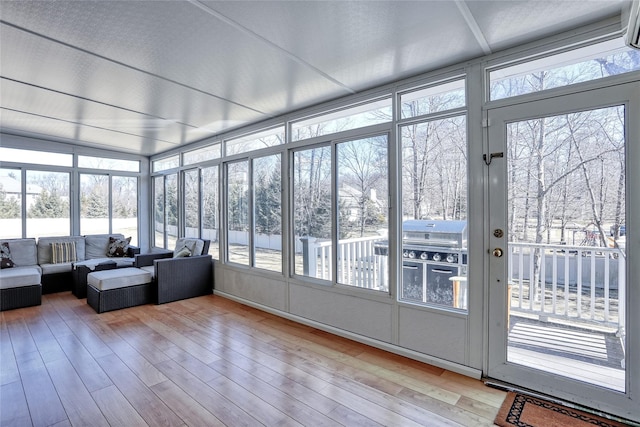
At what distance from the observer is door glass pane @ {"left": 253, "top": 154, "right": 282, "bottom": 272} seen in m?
Answer: 4.11

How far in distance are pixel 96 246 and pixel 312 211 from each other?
455cm

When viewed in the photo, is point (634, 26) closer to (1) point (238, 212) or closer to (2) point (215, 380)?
(2) point (215, 380)

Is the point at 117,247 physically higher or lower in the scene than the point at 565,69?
lower

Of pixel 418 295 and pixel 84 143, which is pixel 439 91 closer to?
pixel 418 295

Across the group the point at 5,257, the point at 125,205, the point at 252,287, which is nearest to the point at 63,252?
the point at 5,257

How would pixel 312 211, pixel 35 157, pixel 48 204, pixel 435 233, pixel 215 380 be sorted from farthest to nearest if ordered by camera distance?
pixel 48 204, pixel 35 157, pixel 312 211, pixel 435 233, pixel 215 380

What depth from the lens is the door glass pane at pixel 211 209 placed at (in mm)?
5113

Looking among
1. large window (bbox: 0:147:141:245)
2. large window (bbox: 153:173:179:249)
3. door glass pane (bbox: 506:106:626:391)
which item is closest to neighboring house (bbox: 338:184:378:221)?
door glass pane (bbox: 506:106:626:391)

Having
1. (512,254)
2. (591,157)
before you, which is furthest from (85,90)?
(591,157)

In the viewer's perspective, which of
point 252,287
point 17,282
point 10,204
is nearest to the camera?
point 17,282

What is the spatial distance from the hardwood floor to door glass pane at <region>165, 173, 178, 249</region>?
2568 millimetres

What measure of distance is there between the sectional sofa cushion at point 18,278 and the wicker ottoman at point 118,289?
70 cm

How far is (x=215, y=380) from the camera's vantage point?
2.44m

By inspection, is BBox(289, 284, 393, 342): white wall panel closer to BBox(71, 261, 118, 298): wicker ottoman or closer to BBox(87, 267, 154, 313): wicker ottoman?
BBox(87, 267, 154, 313): wicker ottoman
